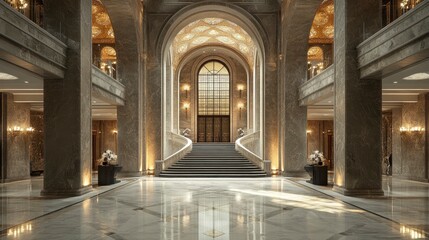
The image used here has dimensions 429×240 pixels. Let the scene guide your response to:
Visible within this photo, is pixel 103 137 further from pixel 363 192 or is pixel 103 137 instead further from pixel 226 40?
pixel 363 192

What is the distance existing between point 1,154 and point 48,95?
661 centimetres

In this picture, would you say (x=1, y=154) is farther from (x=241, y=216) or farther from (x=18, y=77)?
(x=241, y=216)

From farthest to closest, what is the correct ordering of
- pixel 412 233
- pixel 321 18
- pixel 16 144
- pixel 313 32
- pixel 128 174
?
pixel 313 32, pixel 321 18, pixel 128 174, pixel 16 144, pixel 412 233

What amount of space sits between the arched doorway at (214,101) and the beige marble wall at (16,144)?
16498 mm

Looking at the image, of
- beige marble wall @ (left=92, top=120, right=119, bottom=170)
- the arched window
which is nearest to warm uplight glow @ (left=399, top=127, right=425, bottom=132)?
beige marble wall @ (left=92, top=120, right=119, bottom=170)

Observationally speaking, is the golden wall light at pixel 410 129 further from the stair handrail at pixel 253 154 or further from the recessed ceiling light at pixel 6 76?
the recessed ceiling light at pixel 6 76

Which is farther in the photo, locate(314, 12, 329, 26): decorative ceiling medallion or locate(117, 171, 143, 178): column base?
locate(314, 12, 329, 26): decorative ceiling medallion

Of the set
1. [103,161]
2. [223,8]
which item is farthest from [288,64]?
[103,161]

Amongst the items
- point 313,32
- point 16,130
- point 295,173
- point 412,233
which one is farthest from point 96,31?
point 412,233

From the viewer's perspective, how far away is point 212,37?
92.8 feet

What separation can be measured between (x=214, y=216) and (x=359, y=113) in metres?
5.44

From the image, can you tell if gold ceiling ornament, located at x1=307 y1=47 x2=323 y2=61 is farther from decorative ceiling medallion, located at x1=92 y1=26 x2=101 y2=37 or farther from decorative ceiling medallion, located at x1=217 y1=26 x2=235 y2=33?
decorative ceiling medallion, located at x1=92 y1=26 x2=101 y2=37

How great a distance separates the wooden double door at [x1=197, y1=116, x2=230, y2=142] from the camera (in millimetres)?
32656

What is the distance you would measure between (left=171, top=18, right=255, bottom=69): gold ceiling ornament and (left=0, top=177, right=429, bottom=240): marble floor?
15172 millimetres
